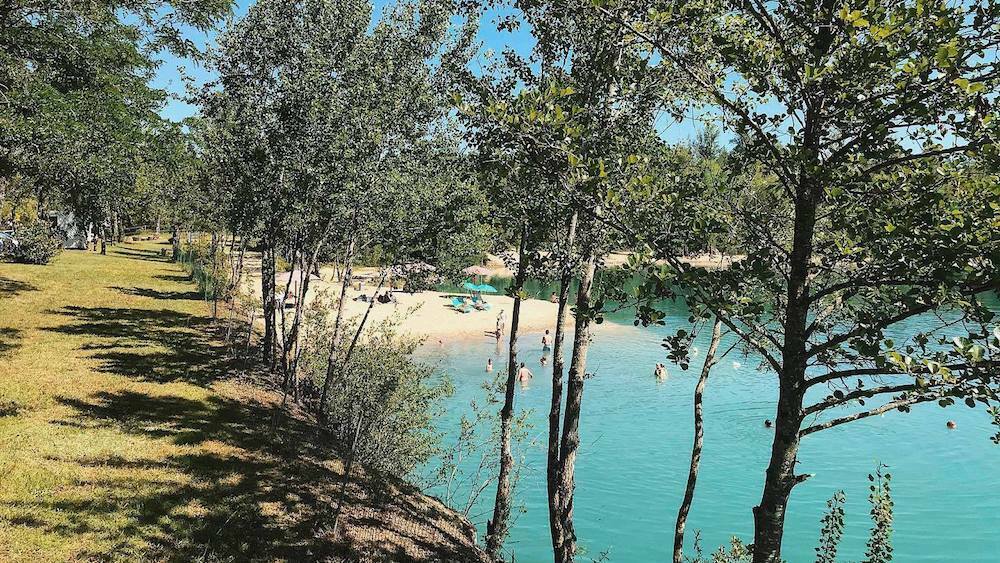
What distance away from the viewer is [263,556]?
8930 millimetres

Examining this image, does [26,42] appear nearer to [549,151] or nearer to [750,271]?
[549,151]

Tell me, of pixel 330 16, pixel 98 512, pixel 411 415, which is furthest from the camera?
pixel 411 415

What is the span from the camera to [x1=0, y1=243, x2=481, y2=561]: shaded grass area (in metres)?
8.57

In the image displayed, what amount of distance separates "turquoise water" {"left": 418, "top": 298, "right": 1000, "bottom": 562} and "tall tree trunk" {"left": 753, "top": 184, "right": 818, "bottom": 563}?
37.5ft

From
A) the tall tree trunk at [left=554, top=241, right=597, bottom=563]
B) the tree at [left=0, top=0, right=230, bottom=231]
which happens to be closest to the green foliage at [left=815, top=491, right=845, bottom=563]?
the tall tree trunk at [left=554, top=241, right=597, bottom=563]

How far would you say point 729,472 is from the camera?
22.8m

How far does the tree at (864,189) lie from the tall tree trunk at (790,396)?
12 millimetres

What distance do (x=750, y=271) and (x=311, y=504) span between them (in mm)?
9402

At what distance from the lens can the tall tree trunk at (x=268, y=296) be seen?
18386 mm

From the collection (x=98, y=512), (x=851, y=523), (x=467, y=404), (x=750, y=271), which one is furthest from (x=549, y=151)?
(x=467, y=404)

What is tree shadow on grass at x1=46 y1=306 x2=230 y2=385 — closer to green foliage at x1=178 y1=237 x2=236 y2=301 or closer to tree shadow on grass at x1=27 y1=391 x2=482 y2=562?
tree shadow on grass at x1=27 y1=391 x2=482 y2=562

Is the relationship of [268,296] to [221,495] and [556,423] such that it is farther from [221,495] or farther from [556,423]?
[556,423]

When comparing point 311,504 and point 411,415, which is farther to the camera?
point 411,415

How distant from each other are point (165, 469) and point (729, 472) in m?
19.5
